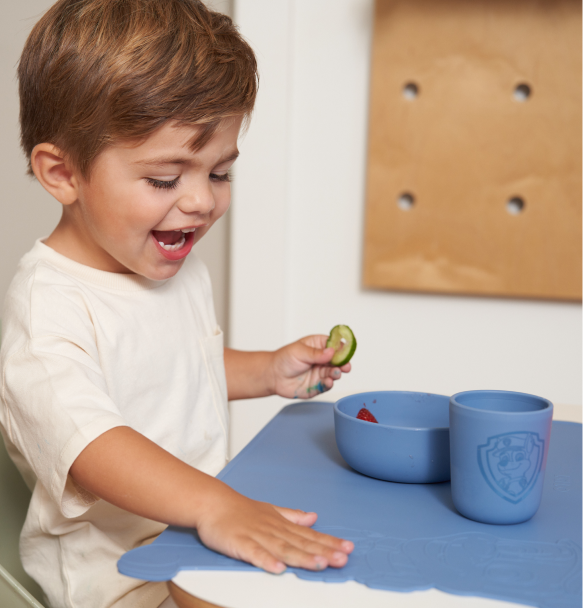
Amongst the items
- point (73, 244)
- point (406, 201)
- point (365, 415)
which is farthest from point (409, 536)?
point (406, 201)

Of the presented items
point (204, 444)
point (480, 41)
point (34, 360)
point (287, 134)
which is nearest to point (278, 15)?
point (287, 134)

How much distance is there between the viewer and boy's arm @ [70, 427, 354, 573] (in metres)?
0.49

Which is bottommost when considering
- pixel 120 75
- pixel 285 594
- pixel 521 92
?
pixel 285 594

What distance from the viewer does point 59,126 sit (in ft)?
2.51

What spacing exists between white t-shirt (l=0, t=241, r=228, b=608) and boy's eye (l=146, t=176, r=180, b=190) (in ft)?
0.49

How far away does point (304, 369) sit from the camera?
0.96m

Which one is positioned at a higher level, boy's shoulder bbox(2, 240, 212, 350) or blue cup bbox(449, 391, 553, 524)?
boy's shoulder bbox(2, 240, 212, 350)

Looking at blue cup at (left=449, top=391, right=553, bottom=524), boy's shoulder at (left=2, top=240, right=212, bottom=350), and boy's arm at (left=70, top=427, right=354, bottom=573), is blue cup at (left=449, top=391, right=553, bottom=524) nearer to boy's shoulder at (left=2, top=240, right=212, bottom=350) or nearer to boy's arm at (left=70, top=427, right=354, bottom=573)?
boy's arm at (left=70, top=427, right=354, bottom=573)

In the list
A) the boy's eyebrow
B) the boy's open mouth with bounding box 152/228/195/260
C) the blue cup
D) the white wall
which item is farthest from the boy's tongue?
the white wall

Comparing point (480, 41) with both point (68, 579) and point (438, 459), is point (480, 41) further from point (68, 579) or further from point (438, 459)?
point (68, 579)

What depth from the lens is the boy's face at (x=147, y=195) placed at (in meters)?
0.73

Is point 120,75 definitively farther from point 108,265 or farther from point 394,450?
point 394,450

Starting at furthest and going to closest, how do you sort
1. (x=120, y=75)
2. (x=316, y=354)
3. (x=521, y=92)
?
(x=521, y=92)
(x=316, y=354)
(x=120, y=75)

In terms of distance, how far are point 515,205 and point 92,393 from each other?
3.96 feet
